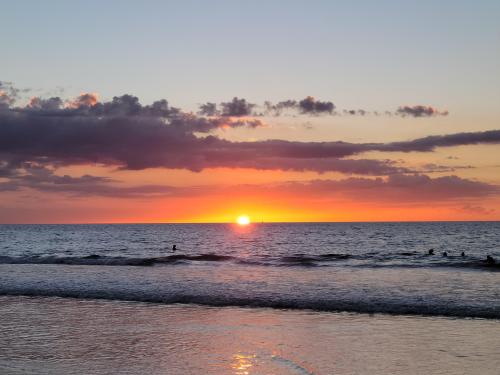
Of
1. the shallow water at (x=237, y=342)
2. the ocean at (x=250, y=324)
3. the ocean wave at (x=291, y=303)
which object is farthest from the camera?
the ocean wave at (x=291, y=303)

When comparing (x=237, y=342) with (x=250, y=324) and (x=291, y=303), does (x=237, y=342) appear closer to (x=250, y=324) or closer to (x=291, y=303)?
(x=250, y=324)

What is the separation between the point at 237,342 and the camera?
1634cm

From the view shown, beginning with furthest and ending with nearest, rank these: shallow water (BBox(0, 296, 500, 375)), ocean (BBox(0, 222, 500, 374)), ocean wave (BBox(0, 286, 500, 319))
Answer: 1. ocean wave (BBox(0, 286, 500, 319))
2. ocean (BBox(0, 222, 500, 374))
3. shallow water (BBox(0, 296, 500, 375))

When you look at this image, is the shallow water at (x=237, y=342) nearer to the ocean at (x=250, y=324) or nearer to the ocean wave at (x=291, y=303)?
the ocean at (x=250, y=324)

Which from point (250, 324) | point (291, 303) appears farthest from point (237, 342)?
point (291, 303)

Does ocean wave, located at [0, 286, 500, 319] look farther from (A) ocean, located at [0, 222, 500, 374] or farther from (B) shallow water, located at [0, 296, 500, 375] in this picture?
(B) shallow water, located at [0, 296, 500, 375]

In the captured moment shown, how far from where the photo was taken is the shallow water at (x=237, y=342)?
535 inches

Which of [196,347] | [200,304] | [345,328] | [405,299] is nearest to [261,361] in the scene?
[196,347]

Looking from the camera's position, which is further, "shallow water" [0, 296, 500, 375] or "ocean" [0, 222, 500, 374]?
"ocean" [0, 222, 500, 374]

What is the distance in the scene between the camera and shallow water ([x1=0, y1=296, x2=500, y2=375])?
13578 mm

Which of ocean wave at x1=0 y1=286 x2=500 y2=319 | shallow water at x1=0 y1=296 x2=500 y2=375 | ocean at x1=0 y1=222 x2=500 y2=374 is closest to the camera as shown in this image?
shallow water at x1=0 y1=296 x2=500 y2=375

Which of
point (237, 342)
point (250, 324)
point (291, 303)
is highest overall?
point (237, 342)

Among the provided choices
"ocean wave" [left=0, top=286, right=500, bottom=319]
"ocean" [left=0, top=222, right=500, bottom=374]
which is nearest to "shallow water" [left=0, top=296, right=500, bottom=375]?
"ocean" [left=0, top=222, right=500, bottom=374]

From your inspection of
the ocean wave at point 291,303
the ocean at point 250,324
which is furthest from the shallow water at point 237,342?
the ocean wave at point 291,303
